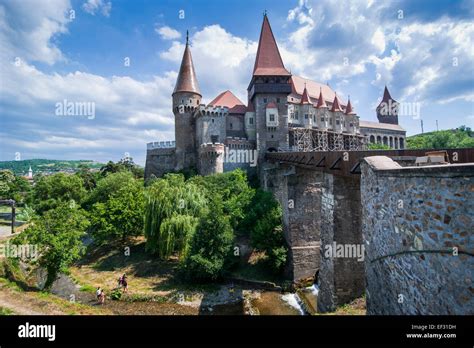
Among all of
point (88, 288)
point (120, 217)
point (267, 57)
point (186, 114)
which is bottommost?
point (88, 288)

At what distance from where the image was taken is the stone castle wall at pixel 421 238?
3.45m

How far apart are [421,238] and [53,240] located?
15.3m

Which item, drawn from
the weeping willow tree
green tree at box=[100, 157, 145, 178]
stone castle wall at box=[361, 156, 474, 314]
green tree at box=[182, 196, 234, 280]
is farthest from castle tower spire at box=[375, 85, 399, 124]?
stone castle wall at box=[361, 156, 474, 314]

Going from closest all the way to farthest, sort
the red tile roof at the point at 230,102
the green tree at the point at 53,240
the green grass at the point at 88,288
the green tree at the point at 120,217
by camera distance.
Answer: the green tree at the point at 53,240 → the green grass at the point at 88,288 → the green tree at the point at 120,217 → the red tile roof at the point at 230,102

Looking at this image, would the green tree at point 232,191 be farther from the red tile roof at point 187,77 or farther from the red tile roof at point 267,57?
the red tile roof at point 267,57

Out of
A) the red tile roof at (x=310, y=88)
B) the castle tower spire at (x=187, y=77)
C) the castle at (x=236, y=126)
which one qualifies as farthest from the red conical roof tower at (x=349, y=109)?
the castle tower spire at (x=187, y=77)

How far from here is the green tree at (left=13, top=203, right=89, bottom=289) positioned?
1320 centimetres

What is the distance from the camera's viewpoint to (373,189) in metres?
6.18

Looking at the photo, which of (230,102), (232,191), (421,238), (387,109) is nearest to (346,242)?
(421,238)

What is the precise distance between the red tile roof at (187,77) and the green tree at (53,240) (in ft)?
88.0

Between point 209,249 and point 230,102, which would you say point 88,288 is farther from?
point 230,102

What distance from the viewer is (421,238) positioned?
4246 mm

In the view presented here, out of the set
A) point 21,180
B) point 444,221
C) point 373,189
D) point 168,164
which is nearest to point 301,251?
point 373,189

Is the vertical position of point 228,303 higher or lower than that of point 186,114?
lower
